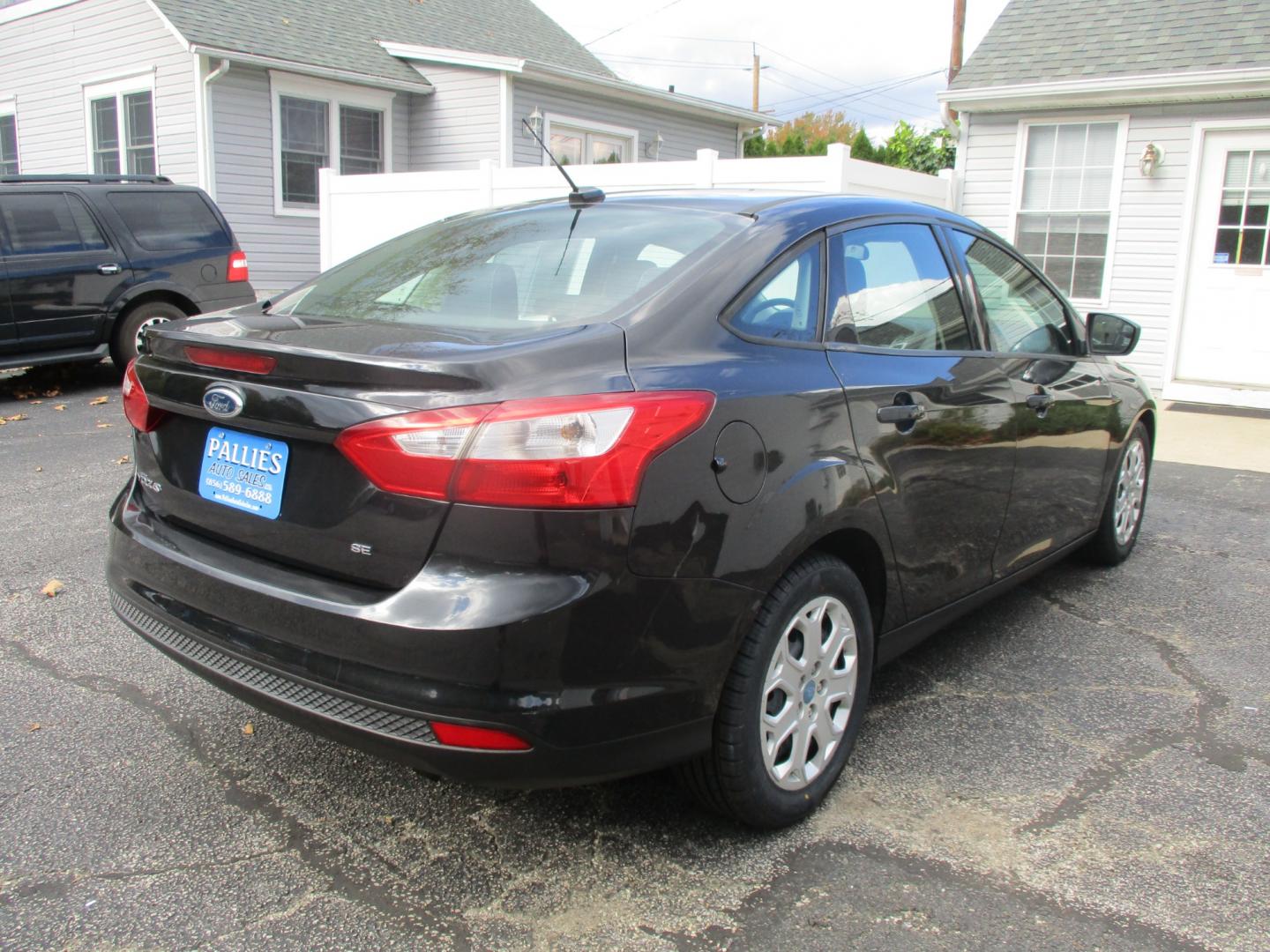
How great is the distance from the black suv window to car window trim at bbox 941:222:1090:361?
839 centimetres

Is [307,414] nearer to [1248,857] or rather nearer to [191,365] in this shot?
[191,365]

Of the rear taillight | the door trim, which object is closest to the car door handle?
the rear taillight

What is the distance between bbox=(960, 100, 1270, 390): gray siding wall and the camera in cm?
1031

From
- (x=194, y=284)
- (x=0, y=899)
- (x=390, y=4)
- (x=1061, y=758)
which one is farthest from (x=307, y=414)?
(x=390, y=4)

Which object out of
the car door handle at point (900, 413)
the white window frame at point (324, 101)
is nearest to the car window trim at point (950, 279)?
the car door handle at point (900, 413)

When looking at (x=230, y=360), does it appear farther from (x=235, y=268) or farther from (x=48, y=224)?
(x=235, y=268)

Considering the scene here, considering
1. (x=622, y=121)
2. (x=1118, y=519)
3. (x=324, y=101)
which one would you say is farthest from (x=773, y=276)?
(x=622, y=121)

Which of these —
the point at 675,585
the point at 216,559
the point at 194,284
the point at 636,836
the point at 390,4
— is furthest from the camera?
the point at 390,4

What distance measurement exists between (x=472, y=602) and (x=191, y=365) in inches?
40.5

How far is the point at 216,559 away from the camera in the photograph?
2.54 metres

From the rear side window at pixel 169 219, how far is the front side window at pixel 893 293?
8.50m

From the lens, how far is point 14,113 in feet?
57.1

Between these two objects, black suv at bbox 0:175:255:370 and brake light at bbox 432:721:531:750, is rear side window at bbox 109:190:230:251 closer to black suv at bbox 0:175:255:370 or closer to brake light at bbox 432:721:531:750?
black suv at bbox 0:175:255:370

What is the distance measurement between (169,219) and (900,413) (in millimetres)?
9057
